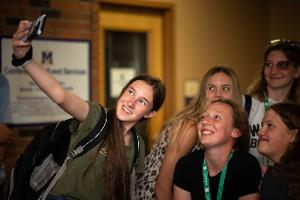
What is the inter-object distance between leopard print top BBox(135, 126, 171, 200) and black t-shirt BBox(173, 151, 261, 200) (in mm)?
180

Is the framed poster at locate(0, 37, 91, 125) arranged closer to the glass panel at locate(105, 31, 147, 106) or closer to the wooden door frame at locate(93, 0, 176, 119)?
the glass panel at locate(105, 31, 147, 106)

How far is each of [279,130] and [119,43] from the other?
2298 millimetres

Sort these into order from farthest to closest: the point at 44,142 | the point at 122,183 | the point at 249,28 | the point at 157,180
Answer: the point at 249,28
the point at 157,180
the point at 122,183
the point at 44,142

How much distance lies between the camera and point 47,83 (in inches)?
65.3

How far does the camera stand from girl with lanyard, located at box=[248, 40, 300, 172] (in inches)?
97.5

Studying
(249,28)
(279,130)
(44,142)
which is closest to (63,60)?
(44,142)

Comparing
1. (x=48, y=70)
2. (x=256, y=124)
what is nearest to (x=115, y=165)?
(x=256, y=124)

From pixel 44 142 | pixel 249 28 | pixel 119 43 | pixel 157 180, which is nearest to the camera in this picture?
pixel 44 142

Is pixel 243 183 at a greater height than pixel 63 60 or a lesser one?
lesser

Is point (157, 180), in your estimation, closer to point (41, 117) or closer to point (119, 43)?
point (41, 117)

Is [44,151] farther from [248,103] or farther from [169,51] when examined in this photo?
[169,51]

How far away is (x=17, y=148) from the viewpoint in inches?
122

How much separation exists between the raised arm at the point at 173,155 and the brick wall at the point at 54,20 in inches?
58.7

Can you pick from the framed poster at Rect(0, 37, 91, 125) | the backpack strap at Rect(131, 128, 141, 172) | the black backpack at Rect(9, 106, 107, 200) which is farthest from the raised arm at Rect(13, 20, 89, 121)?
the framed poster at Rect(0, 37, 91, 125)
